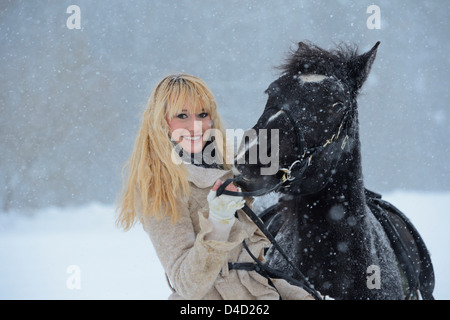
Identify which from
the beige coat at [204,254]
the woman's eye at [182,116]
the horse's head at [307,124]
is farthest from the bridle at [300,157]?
the woman's eye at [182,116]

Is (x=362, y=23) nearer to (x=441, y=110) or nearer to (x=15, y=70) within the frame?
(x=441, y=110)

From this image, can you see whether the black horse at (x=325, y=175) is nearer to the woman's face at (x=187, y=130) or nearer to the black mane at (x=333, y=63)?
the black mane at (x=333, y=63)

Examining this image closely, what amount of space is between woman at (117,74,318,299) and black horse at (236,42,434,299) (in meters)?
0.30

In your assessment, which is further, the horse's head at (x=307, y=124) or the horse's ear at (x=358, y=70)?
the horse's ear at (x=358, y=70)

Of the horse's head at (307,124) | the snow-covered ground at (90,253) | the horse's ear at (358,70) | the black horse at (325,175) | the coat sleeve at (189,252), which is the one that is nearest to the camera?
the coat sleeve at (189,252)

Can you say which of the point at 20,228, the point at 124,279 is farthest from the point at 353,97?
the point at 20,228

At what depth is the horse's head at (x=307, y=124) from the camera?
1729 millimetres

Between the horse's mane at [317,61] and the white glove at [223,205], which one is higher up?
the horse's mane at [317,61]

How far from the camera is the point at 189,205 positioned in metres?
1.46

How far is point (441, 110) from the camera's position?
31.4 feet

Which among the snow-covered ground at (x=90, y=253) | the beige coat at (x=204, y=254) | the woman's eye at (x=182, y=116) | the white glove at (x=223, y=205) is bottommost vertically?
the snow-covered ground at (x=90, y=253)

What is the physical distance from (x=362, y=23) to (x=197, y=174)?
28.9 ft

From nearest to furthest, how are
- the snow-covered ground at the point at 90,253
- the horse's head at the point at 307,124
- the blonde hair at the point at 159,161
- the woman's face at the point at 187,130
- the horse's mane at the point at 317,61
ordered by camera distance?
1. the blonde hair at the point at 159,161
2. the woman's face at the point at 187,130
3. the horse's head at the point at 307,124
4. the horse's mane at the point at 317,61
5. the snow-covered ground at the point at 90,253

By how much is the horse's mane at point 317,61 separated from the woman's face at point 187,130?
67 centimetres
